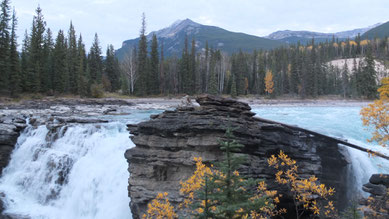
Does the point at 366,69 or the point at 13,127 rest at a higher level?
the point at 366,69

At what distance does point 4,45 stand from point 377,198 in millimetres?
52356

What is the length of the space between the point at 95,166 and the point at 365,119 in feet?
44.0

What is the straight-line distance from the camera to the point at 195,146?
432 inches

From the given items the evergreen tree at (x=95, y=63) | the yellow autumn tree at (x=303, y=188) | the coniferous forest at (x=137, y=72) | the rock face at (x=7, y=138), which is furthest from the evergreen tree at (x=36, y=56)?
the yellow autumn tree at (x=303, y=188)

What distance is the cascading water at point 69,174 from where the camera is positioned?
12.9 metres

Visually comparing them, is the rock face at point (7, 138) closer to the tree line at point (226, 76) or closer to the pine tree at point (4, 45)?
the pine tree at point (4, 45)

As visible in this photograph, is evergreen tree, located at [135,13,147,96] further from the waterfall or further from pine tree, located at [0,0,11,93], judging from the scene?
the waterfall

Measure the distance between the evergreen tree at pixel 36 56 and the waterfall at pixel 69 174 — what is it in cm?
3188

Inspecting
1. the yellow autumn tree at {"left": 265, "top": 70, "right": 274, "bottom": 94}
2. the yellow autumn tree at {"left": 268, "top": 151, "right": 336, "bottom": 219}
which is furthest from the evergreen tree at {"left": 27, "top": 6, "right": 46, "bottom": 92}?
the yellow autumn tree at {"left": 265, "top": 70, "right": 274, "bottom": 94}

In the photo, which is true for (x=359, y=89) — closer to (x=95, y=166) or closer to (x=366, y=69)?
(x=366, y=69)

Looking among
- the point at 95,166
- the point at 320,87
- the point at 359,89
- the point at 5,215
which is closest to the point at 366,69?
the point at 359,89

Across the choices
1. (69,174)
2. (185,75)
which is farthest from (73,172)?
(185,75)

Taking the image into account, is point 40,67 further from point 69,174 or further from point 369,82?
point 369,82

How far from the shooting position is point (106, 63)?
69688 millimetres
